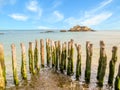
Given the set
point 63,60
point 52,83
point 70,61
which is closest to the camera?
point 52,83

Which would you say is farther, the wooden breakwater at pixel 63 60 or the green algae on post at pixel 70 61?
the green algae on post at pixel 70 61

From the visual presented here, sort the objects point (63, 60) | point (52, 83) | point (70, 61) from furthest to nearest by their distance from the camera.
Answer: point (63, 60)
point (70, 61)
point (52, 83)

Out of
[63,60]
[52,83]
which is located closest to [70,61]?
[63,60]

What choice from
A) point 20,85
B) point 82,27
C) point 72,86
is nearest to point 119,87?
point 72,86

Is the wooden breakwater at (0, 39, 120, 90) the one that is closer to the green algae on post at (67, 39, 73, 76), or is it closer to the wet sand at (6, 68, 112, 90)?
the green algae on post at (67, 39, 73, 76)

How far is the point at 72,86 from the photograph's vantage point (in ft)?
50.0

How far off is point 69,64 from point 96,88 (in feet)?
11.5

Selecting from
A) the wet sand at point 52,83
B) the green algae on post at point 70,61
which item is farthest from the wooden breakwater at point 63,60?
the wet sand at point 52,83

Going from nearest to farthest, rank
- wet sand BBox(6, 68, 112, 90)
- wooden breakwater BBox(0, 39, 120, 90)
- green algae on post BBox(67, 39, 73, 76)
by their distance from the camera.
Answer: wooden breakwater BBox(0, 39, 120, 90) < wet sand BBox(6, 68, 112, 90) < green algae on post BBox(67, 39, 73, 76)

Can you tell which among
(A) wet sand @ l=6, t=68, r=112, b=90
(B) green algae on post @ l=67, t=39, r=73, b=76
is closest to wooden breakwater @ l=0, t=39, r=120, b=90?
(B) green algae on post @ l=67, t=39, r=73, b=76

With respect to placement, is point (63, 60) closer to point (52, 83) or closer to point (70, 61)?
point (70, 61)

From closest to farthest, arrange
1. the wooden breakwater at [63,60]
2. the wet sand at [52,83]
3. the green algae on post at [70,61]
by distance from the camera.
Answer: the wooden breakwater at [63,60] < the wet sand at [52,83] < the green algae on post at [70,61]

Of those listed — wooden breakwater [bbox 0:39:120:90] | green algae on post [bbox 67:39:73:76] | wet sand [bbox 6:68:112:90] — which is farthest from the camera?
green algae on post [bbox 67:39:73:76]

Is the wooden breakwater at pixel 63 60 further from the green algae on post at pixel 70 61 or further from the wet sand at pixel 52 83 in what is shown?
the wet sand at pixel 52 83
